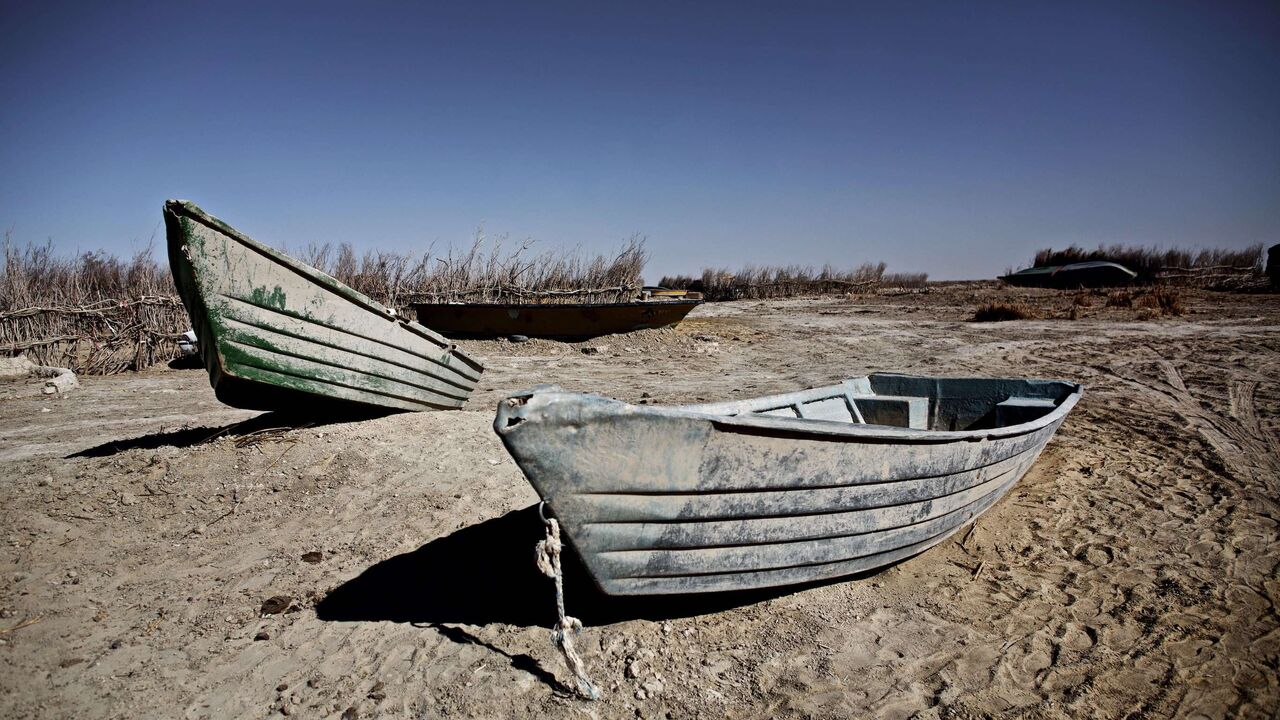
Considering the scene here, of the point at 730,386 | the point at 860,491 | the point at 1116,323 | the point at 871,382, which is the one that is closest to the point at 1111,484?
the point at 871,382

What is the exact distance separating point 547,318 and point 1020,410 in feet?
31.7

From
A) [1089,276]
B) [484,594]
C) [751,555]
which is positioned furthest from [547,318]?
[1089,276]

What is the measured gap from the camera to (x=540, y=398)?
6.88ft

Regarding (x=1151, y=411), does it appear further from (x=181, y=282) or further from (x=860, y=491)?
(x=181, y=282)

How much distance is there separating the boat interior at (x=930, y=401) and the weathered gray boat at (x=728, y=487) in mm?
1483

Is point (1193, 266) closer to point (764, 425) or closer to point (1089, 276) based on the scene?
point (1089, 276)

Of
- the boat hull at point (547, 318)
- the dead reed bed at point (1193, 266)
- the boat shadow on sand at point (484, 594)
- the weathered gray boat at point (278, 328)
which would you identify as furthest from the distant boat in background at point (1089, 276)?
the boat shadow on sand at point (484, 594)

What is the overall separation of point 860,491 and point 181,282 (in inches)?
186

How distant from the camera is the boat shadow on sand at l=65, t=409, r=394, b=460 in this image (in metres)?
4.82

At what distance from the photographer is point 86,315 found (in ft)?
32.8

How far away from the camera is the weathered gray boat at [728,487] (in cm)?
216

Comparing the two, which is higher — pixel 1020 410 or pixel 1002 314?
pixel 1002 314

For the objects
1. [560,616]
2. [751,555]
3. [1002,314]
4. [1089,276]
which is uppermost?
[1089,276]

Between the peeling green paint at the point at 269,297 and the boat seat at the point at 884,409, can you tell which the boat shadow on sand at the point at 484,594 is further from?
the boat seat at the point at 884,409
